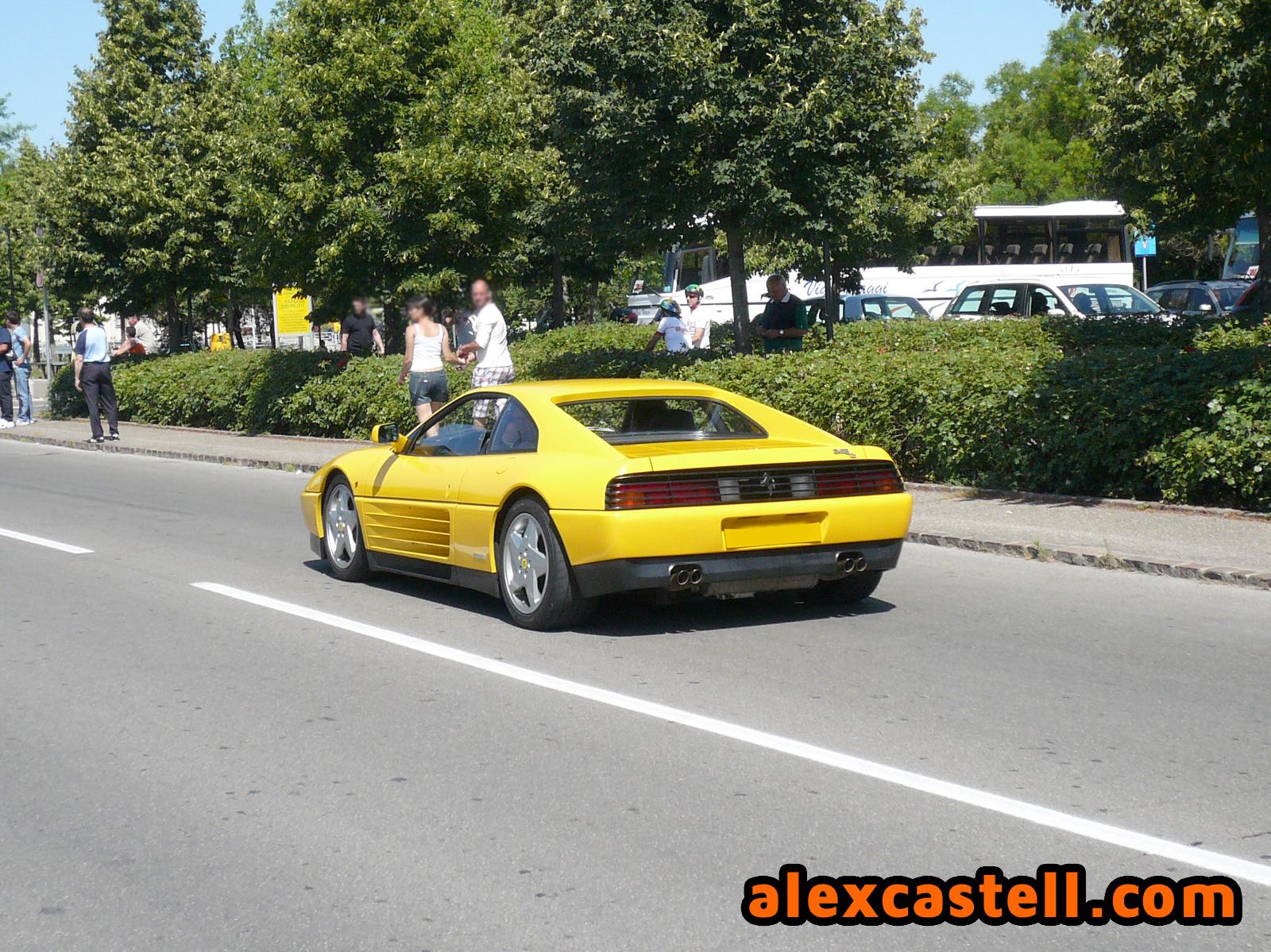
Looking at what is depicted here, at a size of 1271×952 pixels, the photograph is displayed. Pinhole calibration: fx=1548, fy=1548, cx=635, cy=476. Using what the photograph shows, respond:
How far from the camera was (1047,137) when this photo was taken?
67625mm

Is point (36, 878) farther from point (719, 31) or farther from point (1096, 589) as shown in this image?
point (719, 31)

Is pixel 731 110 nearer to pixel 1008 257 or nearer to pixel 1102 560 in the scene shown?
pixel 1102 560

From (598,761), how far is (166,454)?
18.1 m

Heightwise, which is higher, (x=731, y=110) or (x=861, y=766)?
(x=731, y=110)

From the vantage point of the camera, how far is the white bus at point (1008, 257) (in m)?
43.7

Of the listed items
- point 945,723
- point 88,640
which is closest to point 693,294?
point 88,640

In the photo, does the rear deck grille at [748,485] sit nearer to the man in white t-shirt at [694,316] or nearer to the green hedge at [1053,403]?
the green hedge at [1053,403]

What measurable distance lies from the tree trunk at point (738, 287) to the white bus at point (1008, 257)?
2299cm

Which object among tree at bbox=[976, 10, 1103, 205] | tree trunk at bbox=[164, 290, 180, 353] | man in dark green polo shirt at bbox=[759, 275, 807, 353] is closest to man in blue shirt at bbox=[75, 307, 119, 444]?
tree trunk at bbox=[164, 290, 180, 353]

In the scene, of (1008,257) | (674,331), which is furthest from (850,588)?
(1008,257)

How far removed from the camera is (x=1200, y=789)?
5062 mm

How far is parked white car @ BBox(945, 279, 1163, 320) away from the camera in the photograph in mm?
25859

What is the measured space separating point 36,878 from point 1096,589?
21.5 feet

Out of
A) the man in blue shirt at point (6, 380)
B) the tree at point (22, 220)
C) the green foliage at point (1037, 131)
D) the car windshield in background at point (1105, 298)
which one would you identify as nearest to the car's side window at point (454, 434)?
the car windshield in background at point (1105, 298)
